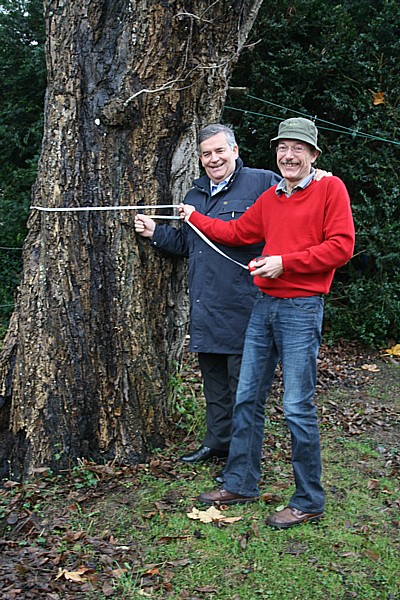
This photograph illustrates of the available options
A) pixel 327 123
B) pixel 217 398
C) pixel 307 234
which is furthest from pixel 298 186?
pixel 327 123

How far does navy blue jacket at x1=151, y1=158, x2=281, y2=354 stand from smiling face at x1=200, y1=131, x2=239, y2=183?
9cm

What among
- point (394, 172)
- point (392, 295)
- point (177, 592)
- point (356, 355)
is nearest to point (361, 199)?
point (394, 172)

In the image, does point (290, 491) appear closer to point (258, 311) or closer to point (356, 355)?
point (258, 311)

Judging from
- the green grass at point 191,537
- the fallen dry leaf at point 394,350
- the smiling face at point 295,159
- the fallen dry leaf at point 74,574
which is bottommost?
the fallen dry leaf at point 74,574

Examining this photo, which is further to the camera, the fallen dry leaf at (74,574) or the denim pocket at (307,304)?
the denim pocket at (307,304)

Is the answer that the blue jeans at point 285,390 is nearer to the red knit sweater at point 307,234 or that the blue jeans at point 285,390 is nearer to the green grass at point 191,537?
the red knit sweater at point 307,234

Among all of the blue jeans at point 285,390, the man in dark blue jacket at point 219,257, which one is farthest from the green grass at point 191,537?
the man in dark blue jacket at point 219,257

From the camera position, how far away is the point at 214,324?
14.7ft

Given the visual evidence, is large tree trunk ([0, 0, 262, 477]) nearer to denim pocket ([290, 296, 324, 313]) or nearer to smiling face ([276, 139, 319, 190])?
smiling face ([276, 139, 319, 190])

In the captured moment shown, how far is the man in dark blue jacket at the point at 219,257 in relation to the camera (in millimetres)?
4461

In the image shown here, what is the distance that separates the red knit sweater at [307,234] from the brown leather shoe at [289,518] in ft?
4.20

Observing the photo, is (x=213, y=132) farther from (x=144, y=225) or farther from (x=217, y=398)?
(x=217, y=398)

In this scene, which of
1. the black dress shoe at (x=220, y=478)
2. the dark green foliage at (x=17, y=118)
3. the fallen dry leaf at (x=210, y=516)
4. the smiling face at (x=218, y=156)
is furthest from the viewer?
the dark green foliage at (x=17, y=118)

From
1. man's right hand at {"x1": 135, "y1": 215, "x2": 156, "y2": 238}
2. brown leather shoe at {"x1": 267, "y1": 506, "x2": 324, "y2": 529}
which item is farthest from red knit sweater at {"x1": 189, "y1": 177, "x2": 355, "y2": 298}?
brown leather shoe at {"x1": 267, "y1": 506, "x2": 324, "y2": 529}
